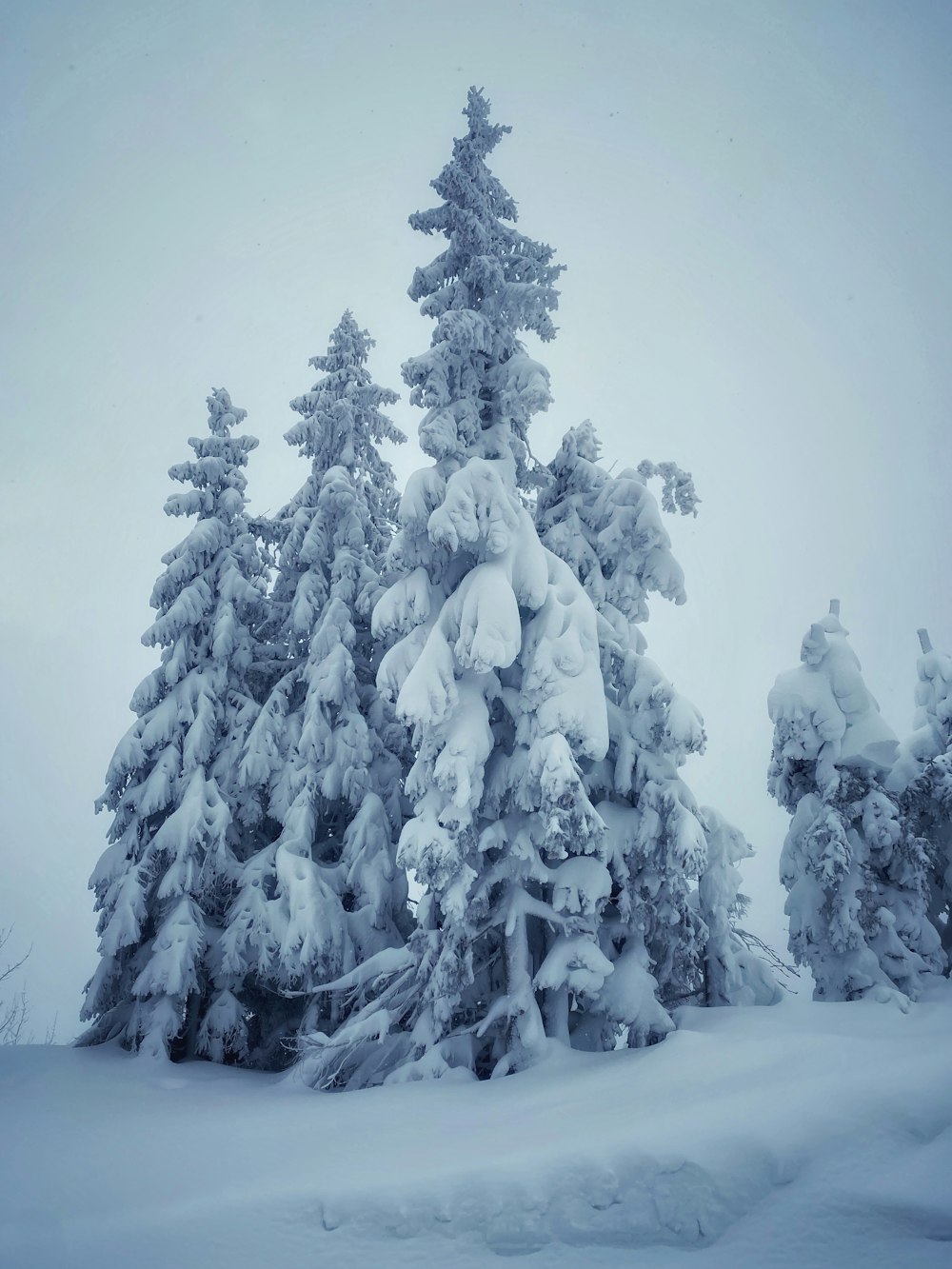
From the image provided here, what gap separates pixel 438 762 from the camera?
992cm

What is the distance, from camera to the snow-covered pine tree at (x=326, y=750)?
46.6ft

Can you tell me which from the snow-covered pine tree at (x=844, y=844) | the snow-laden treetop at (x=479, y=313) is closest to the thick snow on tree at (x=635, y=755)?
the snow-laden treetop at (x=479, y=313)

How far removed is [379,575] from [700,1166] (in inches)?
542

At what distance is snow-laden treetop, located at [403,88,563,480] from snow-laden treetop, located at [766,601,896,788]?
7625mm

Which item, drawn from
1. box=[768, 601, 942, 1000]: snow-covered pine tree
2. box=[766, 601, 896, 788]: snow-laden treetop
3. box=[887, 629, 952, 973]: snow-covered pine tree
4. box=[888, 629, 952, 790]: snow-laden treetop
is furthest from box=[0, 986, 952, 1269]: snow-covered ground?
box=[888, 629, 952, 790]: snow-laden treetop

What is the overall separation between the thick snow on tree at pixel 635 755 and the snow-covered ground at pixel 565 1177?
6.80ft

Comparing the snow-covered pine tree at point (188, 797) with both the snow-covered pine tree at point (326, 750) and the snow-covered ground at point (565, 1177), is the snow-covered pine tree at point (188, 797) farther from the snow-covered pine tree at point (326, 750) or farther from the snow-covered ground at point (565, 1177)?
the snow-covered ground at point (565, 1177)

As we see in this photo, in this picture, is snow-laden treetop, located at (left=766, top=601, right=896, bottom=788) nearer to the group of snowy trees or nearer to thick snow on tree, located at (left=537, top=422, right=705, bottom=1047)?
the group of snowy trees

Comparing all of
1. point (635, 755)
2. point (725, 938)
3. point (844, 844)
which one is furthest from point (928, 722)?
point (635, 755)

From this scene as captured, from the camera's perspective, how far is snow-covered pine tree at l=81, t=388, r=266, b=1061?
14.3 m

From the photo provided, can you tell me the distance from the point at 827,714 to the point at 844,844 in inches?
108

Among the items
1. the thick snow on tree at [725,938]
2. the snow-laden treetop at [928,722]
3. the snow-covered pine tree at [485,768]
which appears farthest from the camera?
the snow-laden treetop at [928,722]

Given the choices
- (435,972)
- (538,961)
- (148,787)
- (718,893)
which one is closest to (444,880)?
(435,972)

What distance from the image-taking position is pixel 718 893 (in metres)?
11.0
